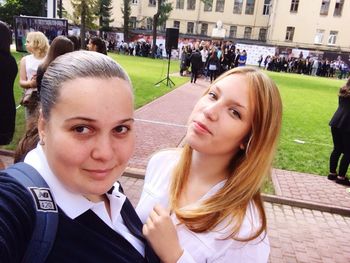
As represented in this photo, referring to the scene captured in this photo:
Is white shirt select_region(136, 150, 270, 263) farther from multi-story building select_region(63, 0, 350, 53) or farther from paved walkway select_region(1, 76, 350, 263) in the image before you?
multi-story building select_region(63, 0, 350, 53)

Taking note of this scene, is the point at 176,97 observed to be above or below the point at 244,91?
below

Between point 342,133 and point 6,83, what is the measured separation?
5359mm

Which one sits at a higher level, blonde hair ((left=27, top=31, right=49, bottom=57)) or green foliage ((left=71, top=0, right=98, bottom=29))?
green foliage ((left=71, top=0, right=98, bottom=29))

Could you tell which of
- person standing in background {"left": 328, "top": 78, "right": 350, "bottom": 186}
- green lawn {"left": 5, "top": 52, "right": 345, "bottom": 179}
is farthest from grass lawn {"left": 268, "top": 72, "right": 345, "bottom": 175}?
person standing in background {"left": 328, "top": 78, "right": 350, "bottom": 186}

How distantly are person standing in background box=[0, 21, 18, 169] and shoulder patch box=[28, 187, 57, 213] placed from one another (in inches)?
150

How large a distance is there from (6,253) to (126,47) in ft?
131

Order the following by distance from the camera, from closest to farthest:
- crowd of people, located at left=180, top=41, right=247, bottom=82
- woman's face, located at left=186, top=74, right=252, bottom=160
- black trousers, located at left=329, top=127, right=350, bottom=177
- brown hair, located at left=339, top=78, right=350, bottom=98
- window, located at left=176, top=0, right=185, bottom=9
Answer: woman's face, located at left=186, top=74, right=252, bottom=160
brown hair, located at left=339, top=78, right=350, bottom=98
black trousers, located at left=329, top=127, right=350, bottom=177
crowd of people, located at left=180, top=41, right=247, bottom=82
window, located at left=176, top=0, right=185, bottom=9

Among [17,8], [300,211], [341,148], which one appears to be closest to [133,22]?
[17,8]

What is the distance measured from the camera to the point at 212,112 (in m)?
1.62

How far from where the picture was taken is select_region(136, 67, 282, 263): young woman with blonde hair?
147 cm

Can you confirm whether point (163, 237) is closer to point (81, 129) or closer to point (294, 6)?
point (81, 129)

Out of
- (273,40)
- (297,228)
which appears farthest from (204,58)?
(273,40)

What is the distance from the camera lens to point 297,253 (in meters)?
4.02

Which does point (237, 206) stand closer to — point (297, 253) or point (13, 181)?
point (13, 181)
